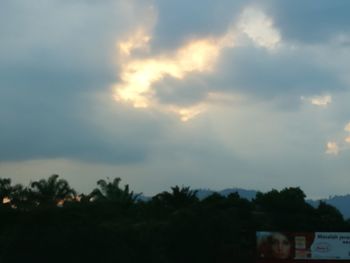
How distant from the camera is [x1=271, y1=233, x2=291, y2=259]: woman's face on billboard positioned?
54.8 meters

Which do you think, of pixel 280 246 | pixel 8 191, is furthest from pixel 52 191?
pixel 280 246

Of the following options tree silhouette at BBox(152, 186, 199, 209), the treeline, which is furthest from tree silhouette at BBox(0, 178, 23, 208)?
tree silhouette at BBox(152, 186, 199, 209)

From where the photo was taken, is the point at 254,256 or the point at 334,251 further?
the point at 334,251

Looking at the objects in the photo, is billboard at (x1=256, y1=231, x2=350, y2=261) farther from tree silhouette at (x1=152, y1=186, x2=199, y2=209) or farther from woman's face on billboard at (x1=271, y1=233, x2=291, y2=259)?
tree silhouette at (x1=152, y1=186, x2=199, y2=209)

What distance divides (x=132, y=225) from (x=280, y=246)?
16251 mm

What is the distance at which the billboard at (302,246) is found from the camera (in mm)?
54938

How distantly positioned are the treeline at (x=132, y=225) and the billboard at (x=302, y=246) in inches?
51.6

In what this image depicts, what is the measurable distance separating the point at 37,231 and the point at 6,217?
17.9 meters

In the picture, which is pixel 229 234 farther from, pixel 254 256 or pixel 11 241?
pixel 11 241

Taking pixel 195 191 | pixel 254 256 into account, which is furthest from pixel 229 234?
pixel 195 191

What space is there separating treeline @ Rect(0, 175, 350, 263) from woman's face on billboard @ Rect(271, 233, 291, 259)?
1775 mm

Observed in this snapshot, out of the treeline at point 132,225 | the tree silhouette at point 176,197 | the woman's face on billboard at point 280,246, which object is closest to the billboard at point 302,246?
the woman's face on billboard at point 280,246

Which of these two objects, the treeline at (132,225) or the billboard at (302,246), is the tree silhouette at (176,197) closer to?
the treeline at (132,225)

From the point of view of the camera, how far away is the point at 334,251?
56.2m
